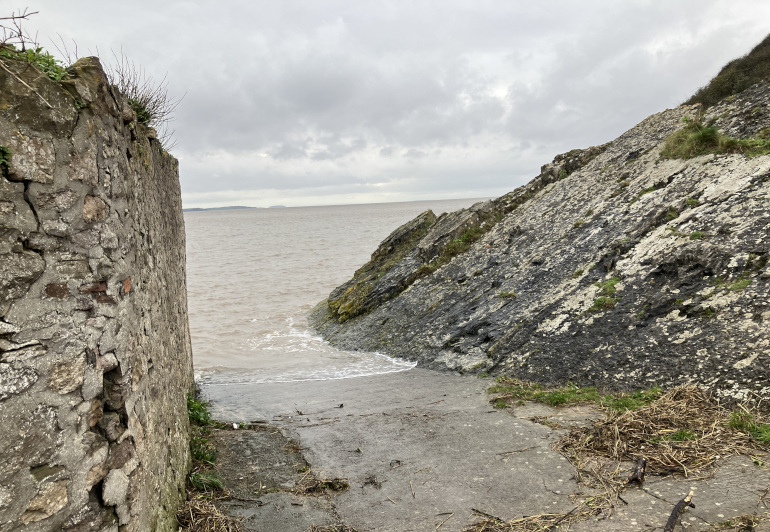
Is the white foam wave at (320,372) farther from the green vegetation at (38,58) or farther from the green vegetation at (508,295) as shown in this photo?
the green vegetation at (38,58)

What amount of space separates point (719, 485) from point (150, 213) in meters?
6.08

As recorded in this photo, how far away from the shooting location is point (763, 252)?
715 centimetres

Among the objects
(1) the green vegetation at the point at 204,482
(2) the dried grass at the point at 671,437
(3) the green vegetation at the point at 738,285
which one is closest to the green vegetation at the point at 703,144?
(3) the green vegetation at the point at 738,285

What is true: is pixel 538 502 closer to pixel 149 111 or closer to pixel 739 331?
pixel 739 331

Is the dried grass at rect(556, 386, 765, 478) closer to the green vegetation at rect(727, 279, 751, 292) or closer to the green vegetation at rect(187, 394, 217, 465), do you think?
the green vegetation at rect(727, 279, 751, 292)

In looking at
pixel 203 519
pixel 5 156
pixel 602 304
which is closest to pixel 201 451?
pixel 203 519

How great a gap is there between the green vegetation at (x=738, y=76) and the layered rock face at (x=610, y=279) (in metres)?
0.57

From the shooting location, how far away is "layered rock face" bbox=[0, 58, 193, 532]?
2.82 meters

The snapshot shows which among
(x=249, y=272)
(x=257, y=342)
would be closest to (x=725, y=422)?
(x=257, y=342)

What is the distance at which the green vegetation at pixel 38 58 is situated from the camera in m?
2.99

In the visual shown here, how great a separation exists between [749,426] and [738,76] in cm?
1113

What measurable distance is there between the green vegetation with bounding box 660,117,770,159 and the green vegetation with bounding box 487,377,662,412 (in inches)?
215

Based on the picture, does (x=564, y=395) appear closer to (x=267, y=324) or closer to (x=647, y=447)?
(x=647, y=447)

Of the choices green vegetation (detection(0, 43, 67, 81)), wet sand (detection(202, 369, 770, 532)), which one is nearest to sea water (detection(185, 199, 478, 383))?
wet sand (detection(202, 369, 770, 532))
